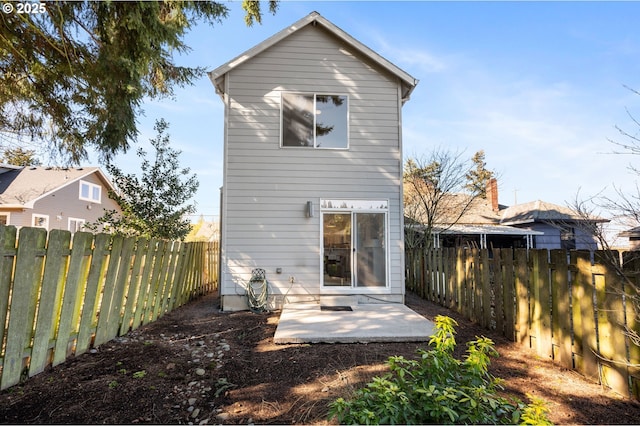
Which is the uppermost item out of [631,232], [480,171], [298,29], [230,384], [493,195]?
[480,171]

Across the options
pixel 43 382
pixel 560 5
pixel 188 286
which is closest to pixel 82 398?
pixel 43 382

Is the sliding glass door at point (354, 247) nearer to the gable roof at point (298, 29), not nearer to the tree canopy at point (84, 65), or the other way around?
the gable roof at point (298, 29)

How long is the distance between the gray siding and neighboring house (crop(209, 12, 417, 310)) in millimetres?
22

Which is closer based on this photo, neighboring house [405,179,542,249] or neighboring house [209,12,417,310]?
neighboring house [209,12,417,310]

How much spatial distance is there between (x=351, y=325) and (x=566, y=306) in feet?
9.31

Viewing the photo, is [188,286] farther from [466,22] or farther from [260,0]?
[466,22]

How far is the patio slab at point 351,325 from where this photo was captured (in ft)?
15.4

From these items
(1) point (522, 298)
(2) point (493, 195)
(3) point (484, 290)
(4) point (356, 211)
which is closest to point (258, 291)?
(4) point (356, 211)

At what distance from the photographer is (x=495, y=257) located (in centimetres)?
538

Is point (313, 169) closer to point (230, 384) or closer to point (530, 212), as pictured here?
point (230, 384)

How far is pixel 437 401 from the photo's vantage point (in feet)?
6.21

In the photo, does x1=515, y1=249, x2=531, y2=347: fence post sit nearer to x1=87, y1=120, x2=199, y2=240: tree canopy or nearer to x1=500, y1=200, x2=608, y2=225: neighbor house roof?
x1=87, y1=120, x2=199, y2=240: tree canopy

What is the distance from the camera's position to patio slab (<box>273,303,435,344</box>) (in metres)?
4.69

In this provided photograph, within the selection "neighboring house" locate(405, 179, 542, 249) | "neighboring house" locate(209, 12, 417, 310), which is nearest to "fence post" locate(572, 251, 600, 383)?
"neighboring house" locate(209, 12, 417, 310)
